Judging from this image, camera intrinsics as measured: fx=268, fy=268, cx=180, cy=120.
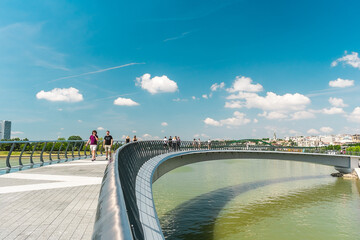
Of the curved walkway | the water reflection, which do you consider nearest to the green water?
the water reflection

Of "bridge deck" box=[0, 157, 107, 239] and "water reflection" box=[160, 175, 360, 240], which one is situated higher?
"bridge deck" box=[0, 157, 107, 239]

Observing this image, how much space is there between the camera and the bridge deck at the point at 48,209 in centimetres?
421

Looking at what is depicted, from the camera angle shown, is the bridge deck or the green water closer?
the bridge deck

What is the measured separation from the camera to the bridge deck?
4.21 m

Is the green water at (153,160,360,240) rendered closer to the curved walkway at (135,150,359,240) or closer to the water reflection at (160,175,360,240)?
the water reflection at (160,175,360,240)

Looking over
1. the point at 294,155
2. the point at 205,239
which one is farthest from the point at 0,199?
the point at 294,155

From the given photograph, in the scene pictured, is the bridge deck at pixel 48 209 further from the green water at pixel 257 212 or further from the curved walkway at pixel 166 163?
the green water at pixel 257 212

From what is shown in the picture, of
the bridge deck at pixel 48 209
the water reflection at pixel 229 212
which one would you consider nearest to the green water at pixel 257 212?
the water reflection at pixel 229 212

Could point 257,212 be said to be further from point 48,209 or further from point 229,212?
point 48,209

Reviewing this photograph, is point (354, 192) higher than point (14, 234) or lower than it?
lower

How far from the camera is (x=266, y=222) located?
21.9m

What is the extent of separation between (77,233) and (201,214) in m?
19.6

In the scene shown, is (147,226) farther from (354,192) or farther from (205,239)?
(354,192)

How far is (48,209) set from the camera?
17.8 feet
